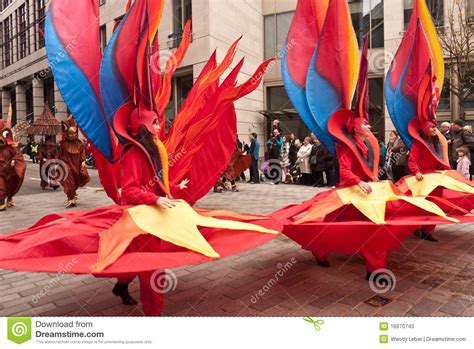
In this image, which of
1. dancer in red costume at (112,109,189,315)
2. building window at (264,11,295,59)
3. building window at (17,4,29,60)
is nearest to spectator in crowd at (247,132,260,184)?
building window at (264,11,295,59)

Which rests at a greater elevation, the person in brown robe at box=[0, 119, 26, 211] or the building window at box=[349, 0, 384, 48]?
the building window at box=[349, 0, 384, 48]

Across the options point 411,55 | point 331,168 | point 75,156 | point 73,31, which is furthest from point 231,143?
point 331,168

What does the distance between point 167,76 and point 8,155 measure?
6.76 meters

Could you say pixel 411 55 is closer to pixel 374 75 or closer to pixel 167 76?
pixel 167 76

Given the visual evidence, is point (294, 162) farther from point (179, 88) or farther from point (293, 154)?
point (179, 88)

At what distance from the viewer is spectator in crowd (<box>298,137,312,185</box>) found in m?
11.7

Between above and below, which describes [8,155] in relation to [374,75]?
below

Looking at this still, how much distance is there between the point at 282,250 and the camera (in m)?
4.71

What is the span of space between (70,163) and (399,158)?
8.11 meters

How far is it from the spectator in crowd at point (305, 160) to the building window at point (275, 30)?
7.18 m

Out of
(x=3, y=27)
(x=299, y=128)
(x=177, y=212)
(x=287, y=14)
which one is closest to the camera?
(x=177, y=212)

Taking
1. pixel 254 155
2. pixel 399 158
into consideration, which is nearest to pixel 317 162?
pixel 254 155
